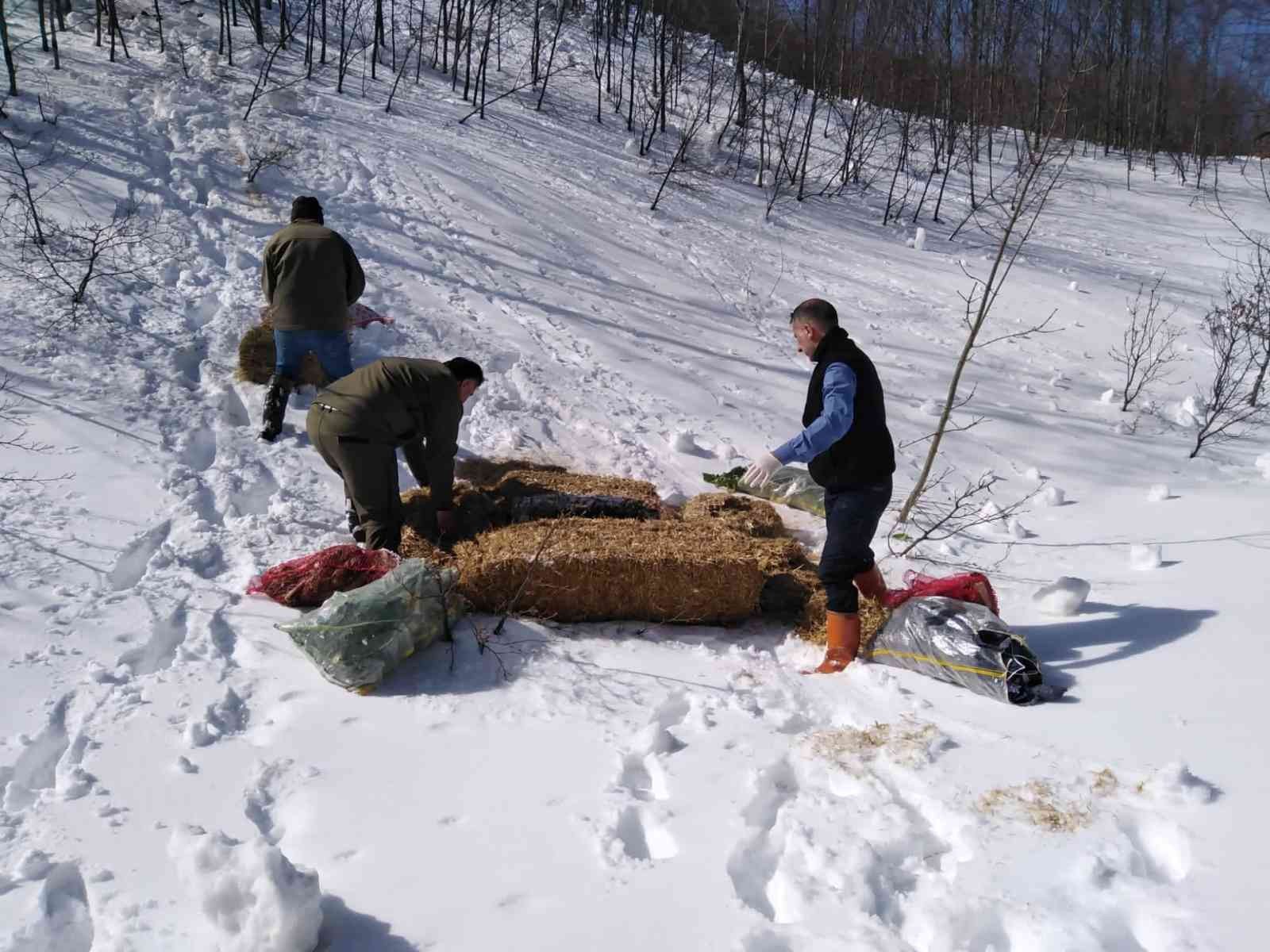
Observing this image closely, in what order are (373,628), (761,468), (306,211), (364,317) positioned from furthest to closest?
(364,317) → (306,211) → (761,468) → (373,628)

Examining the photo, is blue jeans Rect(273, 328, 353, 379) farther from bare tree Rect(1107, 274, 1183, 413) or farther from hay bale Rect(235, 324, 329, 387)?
bare tree Rect(1107, 274, 1183, 413)

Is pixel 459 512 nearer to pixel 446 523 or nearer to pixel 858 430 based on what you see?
pixel 446 523

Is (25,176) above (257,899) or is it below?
above

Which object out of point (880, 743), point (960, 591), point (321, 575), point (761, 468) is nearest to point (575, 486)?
point (321, 575)

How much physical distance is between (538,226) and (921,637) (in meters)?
8.29

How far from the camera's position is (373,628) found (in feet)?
11.7

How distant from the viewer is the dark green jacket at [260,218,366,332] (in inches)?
224

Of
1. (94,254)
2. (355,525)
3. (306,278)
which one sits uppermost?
(306,278)

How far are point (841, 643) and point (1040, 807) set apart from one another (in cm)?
125

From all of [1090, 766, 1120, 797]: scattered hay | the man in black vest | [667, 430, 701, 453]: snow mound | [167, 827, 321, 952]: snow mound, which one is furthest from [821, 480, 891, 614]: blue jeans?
[667, 430, 701, 453]: snow mound

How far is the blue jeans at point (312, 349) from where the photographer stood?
5812 millimetres

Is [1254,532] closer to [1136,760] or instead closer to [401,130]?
[1136,760]

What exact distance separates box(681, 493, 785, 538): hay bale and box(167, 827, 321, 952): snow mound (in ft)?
10.4

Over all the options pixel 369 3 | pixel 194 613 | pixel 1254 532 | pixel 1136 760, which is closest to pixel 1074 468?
pixel 1254 532
